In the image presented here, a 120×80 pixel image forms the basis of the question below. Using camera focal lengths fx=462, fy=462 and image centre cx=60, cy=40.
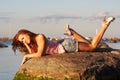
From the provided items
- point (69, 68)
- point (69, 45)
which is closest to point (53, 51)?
point (69, 45)

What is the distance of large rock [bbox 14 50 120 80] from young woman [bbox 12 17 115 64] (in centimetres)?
41

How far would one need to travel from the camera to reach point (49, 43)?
13219 millimetres

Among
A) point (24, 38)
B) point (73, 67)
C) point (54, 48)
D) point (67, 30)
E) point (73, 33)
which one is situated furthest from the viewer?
point (73, 33)

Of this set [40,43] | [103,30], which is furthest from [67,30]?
[40,43]

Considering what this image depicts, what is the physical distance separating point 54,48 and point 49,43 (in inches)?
9.9

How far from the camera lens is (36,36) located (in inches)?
502

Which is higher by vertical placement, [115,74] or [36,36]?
[36,36]

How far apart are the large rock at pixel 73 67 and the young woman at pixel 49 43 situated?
16.2 inches

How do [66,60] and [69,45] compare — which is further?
[69,45]

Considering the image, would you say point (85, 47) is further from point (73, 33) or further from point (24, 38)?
point (24, 38)

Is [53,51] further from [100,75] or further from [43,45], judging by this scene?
[100,75]

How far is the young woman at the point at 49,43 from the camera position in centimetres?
1275

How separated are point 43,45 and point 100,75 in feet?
5.85

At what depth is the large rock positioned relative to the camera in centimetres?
1192
